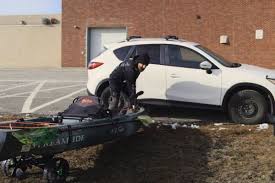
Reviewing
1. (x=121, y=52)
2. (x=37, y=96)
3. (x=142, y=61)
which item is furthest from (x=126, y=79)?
(x=37, y=96)

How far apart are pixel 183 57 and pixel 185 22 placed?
19.7 m

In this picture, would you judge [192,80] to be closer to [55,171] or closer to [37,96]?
[55,171]

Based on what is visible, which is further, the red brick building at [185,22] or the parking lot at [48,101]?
the red brick building at [185,22]

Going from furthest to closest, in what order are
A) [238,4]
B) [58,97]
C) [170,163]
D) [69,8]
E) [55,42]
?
[55,42] < [69,8] < [238,4] < [58,97] < [170,163]

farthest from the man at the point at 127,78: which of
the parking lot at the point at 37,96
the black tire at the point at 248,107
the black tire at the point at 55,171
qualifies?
the parking lot at the point at 37,96

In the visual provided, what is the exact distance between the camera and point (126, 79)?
9266mm

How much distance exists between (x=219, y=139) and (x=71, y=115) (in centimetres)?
246

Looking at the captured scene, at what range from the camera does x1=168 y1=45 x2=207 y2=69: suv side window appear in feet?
34.9

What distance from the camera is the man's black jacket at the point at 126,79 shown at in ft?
30.0

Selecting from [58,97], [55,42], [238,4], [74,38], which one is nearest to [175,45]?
[58,97]

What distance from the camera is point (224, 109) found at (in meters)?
10.5

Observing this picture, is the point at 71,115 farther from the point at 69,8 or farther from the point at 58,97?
the point at 69,8

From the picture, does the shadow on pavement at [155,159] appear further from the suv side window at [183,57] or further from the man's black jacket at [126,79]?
the suv side window at [183,57]

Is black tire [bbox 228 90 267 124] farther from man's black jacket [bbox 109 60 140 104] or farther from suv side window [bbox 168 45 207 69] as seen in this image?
man's black jacket [bbox 109 60 140 104]
